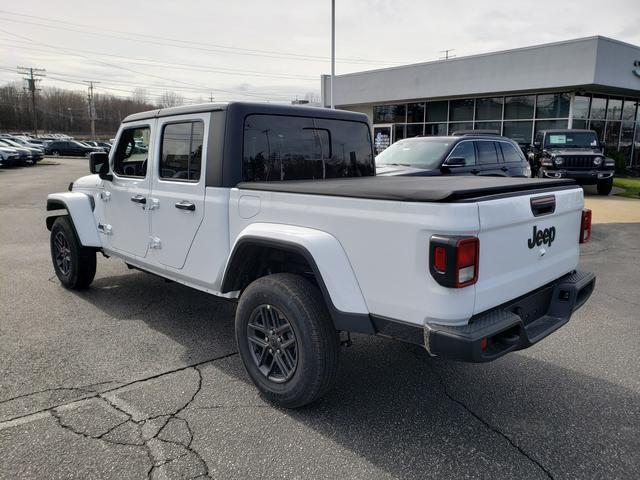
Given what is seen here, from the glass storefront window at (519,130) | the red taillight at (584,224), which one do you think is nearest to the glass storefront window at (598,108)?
the glass storefront window at (519,130)

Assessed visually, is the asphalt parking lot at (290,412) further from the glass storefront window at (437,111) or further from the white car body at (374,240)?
the glass storefront window at (437,111)

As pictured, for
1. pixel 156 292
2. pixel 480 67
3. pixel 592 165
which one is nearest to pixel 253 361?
pixel 156 292

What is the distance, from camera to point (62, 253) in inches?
233

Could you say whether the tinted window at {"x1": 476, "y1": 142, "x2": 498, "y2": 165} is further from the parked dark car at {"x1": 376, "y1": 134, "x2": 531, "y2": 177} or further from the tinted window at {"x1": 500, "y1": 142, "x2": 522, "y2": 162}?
the tinted window at {"x1": 500, "y1": 142, "x2": 522, "y2": 162}

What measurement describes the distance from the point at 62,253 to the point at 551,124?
21.8 m

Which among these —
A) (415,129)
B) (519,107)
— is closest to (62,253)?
(519,107)

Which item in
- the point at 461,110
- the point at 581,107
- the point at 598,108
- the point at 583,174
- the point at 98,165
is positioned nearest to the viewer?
the point at 98,165

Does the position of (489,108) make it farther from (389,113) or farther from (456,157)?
(456,157)

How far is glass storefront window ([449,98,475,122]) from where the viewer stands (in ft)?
83.7

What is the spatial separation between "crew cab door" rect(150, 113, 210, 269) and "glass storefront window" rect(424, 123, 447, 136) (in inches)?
954

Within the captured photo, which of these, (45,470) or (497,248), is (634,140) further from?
(45,470)

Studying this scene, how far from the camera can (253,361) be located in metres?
3.45

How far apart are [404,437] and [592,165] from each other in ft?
48.4

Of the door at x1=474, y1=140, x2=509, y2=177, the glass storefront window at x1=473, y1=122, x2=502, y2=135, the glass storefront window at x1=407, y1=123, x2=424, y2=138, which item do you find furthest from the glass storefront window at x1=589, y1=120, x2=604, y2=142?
the door at x1=474, y1=140, x2=509, y2=177
